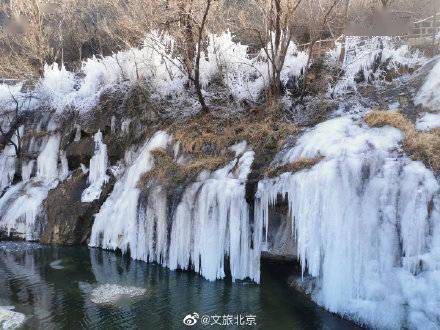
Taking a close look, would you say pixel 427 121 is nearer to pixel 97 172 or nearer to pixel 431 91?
pixel 431 91

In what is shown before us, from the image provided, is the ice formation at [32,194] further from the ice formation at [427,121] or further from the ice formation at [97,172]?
the ice formation at [427,121]

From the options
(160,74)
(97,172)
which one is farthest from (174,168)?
(160,74)

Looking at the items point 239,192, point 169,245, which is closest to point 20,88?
point 169,245

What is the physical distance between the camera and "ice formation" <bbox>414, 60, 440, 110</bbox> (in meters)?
9.28

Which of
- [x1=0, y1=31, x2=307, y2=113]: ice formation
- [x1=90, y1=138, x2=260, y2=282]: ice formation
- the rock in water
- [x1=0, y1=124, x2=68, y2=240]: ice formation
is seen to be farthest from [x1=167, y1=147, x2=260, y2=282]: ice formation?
[x1=0, y1=124, x2=68, y2=240]: ice formation

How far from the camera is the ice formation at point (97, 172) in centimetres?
1361

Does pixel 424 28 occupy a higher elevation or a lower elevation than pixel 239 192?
higher

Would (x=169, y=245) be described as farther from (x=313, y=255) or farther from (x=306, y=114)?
(x=306, y=114)

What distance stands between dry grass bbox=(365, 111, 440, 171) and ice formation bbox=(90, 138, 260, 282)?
112 inches

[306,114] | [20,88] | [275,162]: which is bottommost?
[275,162]

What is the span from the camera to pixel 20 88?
1861 cm

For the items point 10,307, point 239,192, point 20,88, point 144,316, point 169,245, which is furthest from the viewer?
point 20,88

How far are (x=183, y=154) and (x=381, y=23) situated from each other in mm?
8027

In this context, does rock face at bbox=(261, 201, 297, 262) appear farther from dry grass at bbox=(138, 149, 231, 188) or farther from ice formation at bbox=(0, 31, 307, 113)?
ice formation at bbox=(0, 31, 307, 113)
